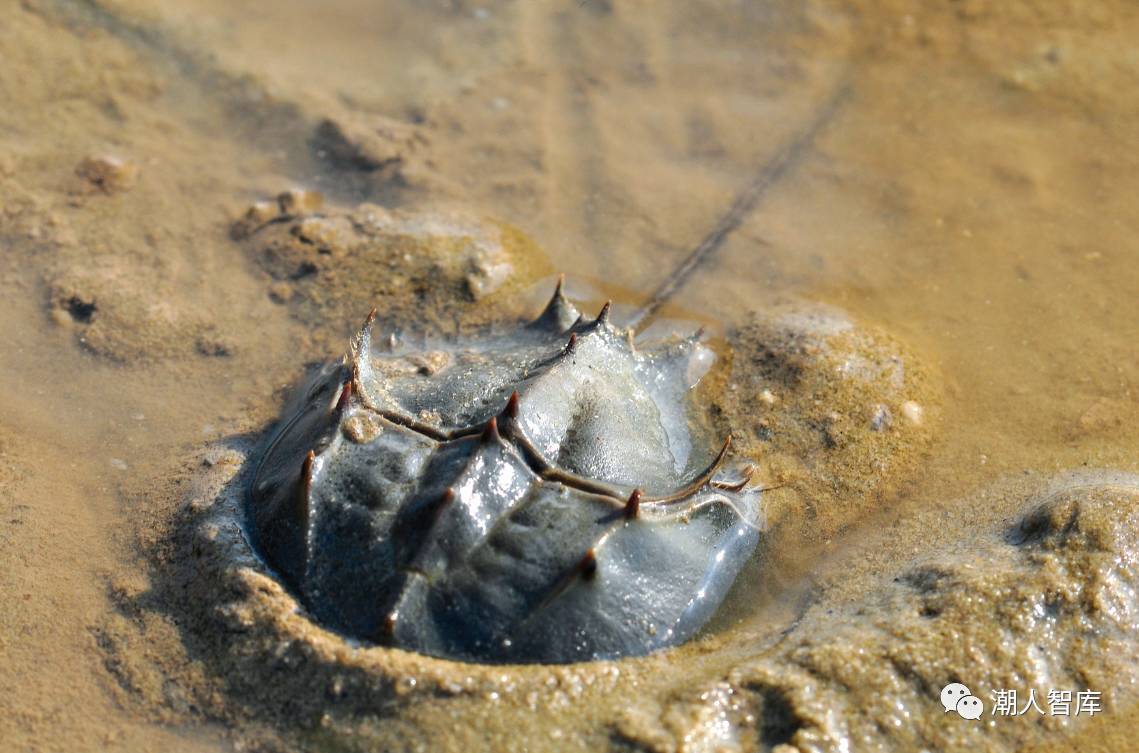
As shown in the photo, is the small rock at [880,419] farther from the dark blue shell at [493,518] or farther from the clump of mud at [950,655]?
the dark blue shell at [493,518]

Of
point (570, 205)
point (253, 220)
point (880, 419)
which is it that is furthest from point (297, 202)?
point (880, 419)

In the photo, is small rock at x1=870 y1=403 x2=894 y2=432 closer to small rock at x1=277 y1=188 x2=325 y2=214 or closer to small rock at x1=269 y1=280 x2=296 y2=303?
A: small rock at x1=269 y1=280 x2=296 y2=303

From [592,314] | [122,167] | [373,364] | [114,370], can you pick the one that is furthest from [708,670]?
[122,167]

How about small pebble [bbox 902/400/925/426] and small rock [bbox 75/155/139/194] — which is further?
small rock [bbox 75/155/139/194]

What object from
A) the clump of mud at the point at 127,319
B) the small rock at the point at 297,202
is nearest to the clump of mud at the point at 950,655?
the clump of mud at the point at 127,319

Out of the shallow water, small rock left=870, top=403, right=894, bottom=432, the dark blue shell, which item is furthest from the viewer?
small rock left=870, top=403, right=894, bottom=432

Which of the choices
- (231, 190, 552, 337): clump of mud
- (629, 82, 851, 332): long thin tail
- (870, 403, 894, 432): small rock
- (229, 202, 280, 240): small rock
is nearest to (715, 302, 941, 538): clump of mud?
(870, 403, 894, 432): small rock
